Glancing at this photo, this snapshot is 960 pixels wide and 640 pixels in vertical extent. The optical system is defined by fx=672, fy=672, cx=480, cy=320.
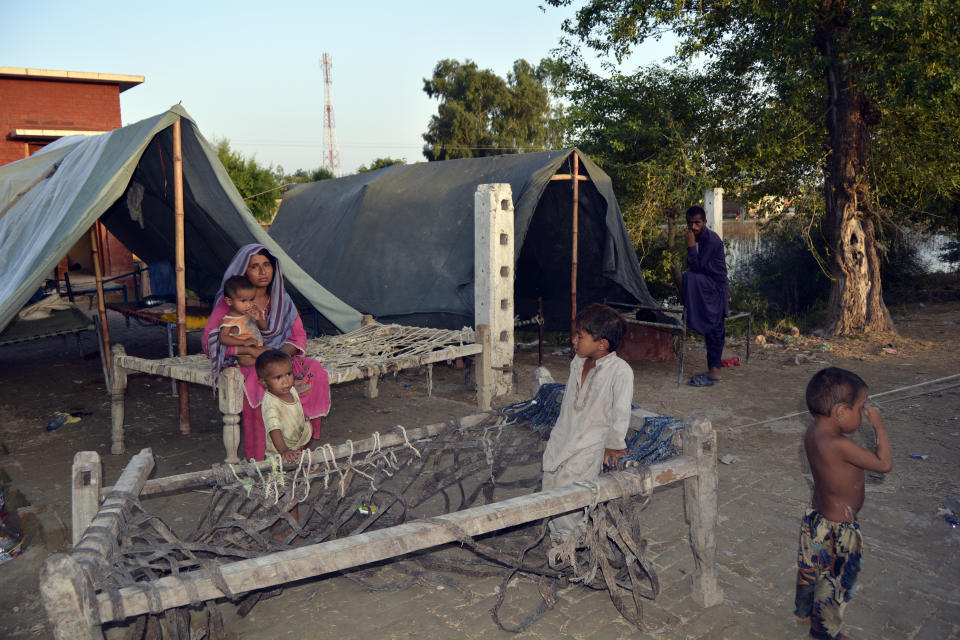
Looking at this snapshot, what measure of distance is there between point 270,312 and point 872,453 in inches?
147

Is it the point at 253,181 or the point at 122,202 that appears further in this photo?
the point at 253,181

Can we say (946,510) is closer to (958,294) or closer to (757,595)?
(757,595)

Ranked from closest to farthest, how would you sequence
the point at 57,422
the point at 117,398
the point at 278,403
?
the point at 278,403
the point at 117,398
the point at 57,422

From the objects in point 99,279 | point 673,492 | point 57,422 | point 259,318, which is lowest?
point 673,492

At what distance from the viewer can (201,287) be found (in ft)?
27.2

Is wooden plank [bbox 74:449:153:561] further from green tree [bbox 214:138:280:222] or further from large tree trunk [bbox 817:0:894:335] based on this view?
green tree [bbox 214:138:280:222]

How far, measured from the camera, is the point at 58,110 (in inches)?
681

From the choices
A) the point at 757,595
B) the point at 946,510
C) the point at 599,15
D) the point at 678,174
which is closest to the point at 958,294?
the point at 678,174

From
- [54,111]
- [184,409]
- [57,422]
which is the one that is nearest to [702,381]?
[184,409]

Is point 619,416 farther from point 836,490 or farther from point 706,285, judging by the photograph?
point 706,285

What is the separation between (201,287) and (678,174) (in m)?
6.91

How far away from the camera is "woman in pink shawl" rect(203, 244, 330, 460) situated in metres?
4.09

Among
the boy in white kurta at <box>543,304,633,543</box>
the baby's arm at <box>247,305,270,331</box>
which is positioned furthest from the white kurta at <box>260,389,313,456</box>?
the boy in white kurta at <box>543,304,633,543</box>

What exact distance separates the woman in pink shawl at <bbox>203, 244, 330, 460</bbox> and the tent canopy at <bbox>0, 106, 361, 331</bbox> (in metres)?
1.12
